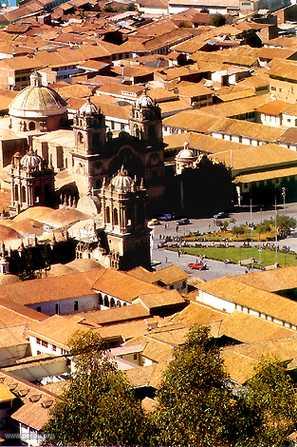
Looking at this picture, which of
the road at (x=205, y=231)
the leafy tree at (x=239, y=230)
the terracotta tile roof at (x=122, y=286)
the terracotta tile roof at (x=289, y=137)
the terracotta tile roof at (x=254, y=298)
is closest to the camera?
the terracotta tile roof at (x=254, y=298)

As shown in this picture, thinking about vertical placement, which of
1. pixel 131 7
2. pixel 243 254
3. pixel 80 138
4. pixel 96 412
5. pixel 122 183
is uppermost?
pixel 96 412

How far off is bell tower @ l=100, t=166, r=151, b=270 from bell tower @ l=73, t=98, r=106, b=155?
6597 millimetres

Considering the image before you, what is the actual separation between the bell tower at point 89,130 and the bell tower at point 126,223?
21.6ft

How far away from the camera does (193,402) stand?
108 ft

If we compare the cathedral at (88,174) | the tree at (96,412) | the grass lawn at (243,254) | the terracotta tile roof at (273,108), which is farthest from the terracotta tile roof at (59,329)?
the terracotta tile roof at (273,108)

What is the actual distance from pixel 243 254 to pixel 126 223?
16.1 feet

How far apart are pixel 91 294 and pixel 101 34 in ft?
175

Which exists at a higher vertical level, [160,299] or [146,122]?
[146,122]

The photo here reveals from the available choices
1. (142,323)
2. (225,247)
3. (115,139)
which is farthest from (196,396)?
(115,139)

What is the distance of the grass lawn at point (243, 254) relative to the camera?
5484 cm

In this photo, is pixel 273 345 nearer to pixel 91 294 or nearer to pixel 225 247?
pixel 91 294

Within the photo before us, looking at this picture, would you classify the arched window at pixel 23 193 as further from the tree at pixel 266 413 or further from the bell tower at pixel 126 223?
the tree at pixel 266 413

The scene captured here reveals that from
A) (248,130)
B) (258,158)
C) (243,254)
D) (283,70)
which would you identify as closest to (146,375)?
(243,254)

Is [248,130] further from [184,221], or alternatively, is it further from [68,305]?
[68,305]
